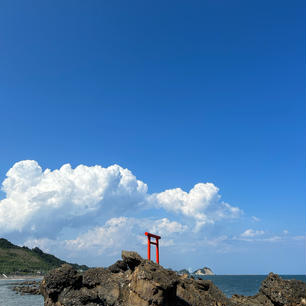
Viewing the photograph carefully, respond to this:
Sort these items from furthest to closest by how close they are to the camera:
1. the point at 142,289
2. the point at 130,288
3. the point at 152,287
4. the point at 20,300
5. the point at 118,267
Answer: the point at 20,300 < the point at 118,267 < the point at 130,288 < the point at 142,289 < the point at 152,287

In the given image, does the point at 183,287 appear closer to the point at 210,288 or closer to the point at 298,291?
the point at 210,288

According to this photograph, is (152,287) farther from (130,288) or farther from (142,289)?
(130,288)

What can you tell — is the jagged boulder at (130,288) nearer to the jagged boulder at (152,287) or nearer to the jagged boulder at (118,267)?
the jagged boulder at (152,287)

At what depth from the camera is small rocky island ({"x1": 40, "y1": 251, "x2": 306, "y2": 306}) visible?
19.7m

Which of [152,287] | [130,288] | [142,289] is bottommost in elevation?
[130,288]

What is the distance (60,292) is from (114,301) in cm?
532

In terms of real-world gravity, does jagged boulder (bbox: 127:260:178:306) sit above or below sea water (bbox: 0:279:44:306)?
above

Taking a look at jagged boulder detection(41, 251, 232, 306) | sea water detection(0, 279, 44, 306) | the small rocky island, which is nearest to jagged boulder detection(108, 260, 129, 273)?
the small rocky island

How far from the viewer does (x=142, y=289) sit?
19625 mm

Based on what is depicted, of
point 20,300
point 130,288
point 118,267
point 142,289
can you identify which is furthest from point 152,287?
point 20,300

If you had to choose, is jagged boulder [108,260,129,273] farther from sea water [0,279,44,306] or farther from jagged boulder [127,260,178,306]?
sea water [0,279,44,306]

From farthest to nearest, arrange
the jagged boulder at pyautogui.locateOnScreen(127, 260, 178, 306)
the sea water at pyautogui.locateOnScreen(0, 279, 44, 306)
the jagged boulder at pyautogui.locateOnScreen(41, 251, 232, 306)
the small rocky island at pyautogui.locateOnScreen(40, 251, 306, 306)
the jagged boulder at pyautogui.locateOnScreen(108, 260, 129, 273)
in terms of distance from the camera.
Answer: the sea water at pyautogui.locateOnScreen(0, 279, 44, 306) → the jagged boulder at pyautogui.locateOnScreen(108, 260, 129, 273) → the small rocky island at pyautogui.locateOnScreen(40, 251, 306, 306) → the jagged boulder at pyautogui.locateOnScreen(41, 251, 232, 306) → the jagged boulder at pyautogui.locateOnScreen(127, 260, 178, 306)

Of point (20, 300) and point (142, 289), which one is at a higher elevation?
point (142, 289)

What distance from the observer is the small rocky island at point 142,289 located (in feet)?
64.7
